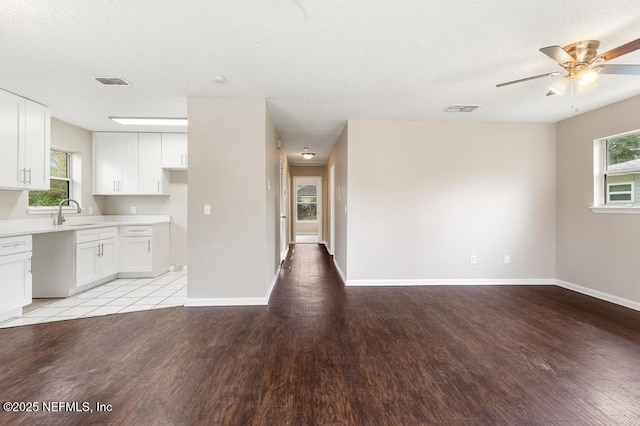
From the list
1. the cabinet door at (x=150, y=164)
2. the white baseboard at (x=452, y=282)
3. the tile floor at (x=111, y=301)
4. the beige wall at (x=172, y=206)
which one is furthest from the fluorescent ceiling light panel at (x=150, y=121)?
the white baseboard at (x=452, y=282)

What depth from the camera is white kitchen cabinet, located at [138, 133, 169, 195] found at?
5.12m

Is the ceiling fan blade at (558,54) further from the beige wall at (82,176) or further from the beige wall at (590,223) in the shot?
the beige wall at (82,176)

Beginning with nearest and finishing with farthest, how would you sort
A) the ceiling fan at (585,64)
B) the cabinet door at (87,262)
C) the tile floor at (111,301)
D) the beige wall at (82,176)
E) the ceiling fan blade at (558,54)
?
1. the ceiling fan blade at (558,54)
2. the ceiling fan at (585,64)
3. the tile floor at (111,301)
4. the beige wall at (82,176)
5. the cabinet door at (87,262)

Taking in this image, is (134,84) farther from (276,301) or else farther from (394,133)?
(394,133)

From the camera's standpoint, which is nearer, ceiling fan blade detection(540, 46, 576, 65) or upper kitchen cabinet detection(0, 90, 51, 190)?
ceiling fan blade detection(540, 46, 576, 65)

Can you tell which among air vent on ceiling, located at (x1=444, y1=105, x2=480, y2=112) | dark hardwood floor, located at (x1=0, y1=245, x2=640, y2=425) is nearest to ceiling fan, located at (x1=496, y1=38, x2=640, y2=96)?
air vent on ceiling, located at (x1=444, y1=105, x2=480, y2=112)

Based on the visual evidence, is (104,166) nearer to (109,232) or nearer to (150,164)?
(150,164)

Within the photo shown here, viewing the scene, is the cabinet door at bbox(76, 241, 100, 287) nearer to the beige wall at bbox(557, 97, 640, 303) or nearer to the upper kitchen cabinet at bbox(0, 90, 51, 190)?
the upper kitchen cabinet at bbox(0, 90, 51, 190)

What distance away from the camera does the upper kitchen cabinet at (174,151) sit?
5.14 meters

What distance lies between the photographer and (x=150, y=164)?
514 centimetres

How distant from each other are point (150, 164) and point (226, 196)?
251cm

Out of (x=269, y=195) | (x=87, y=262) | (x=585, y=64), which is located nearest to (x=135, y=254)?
(x=87, y=262)

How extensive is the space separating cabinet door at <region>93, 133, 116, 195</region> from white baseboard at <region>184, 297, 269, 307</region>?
9.73 ft

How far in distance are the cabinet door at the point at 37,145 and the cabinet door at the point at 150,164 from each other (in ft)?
4.35
